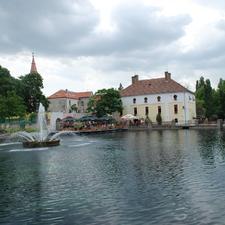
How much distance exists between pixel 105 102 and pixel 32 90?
17412 millimetres

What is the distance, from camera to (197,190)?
16188mm

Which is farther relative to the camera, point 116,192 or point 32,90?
point 32,90

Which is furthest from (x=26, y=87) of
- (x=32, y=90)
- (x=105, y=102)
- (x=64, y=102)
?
(x=64, y=102)

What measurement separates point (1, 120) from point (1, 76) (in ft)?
49.1

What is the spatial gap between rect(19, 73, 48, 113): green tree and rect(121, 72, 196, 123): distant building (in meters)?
20.6

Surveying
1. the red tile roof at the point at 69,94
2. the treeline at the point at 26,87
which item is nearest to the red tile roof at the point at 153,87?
the treeline at the point at 26,87

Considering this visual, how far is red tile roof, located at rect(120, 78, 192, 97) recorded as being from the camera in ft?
323

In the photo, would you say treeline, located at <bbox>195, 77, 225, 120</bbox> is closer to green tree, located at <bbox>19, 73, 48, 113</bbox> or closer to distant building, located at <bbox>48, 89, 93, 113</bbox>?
green tree, located at <bbox>19, 73, 48, 113</bbox>

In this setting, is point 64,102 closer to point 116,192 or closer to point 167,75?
point 167,75

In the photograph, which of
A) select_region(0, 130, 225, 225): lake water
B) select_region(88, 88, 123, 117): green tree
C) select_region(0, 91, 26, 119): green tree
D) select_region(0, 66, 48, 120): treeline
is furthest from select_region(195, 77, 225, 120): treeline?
select_region(0, 130, 225, 225): lake water

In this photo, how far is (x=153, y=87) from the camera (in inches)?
3981

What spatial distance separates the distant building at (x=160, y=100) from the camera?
96.9 m

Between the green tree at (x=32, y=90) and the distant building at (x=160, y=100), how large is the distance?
20.6 meters

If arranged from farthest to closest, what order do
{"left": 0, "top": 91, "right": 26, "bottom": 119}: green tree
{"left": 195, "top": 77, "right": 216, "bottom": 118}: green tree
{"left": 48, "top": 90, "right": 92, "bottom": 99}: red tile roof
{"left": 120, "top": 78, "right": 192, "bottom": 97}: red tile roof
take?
{"left": 48, "top": 90, "right": 92, "bottom": 99}: red tile roof, {"left": 195, "top": 77, "right": 216, "bottom": 118}: green tree, {"left": 120, "top": 78, "right": 192, "bottom": 97}: red tile roof, {"left": 0, "top": 91, "right": 26, "bottom": 119}: green tree
